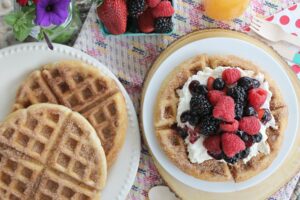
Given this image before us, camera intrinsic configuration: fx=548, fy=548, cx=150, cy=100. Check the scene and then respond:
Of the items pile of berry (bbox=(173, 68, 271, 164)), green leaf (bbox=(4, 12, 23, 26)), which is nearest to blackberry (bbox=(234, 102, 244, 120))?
pile of berry (bbox=(173, 68, 271, 164))

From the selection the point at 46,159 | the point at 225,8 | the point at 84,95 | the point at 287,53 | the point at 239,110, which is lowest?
the point at 46,159

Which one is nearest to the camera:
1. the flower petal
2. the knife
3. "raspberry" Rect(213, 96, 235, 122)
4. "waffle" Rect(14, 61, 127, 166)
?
the flower petal

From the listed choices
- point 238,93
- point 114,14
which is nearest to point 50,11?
point 114,14

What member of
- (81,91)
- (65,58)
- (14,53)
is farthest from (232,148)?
(14,53)

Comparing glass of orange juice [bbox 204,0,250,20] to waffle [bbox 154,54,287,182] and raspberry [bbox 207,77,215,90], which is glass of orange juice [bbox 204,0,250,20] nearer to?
waffle [bbox 154,54,287,182]

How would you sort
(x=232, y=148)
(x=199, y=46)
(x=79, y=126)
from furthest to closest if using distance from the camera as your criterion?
(x=199, y=46) < (x=79, y=126) < (x=232, y=148)

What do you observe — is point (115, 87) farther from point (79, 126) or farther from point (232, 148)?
point (232, 148)

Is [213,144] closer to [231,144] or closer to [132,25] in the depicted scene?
[231,144]
